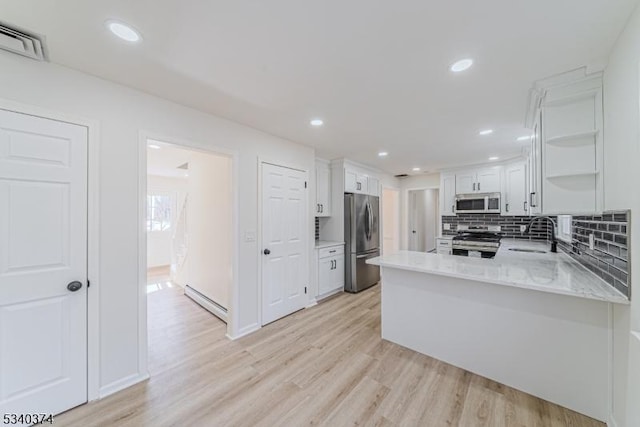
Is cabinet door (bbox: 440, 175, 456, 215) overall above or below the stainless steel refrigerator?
above

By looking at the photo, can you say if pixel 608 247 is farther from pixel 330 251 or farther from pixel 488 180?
pixel 488 180

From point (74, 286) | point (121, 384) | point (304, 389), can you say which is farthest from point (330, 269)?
point (74, 286)

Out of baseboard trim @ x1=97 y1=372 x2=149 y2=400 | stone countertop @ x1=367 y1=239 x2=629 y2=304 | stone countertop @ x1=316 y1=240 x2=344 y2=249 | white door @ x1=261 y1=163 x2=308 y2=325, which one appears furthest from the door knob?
stone countertop @ x1=316 y1=240 x2=344 y2=249

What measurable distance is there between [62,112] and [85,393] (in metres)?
2.05

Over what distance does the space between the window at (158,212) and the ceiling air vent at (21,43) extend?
5.37 metres

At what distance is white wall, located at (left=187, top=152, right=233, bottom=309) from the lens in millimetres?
3320

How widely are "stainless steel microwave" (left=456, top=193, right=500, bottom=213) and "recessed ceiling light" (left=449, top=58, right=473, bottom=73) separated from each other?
387 centimetres

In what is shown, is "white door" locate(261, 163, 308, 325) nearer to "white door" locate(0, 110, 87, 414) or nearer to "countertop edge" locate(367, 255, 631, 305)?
"countertop edge" locate(367, 255, 631, 305)

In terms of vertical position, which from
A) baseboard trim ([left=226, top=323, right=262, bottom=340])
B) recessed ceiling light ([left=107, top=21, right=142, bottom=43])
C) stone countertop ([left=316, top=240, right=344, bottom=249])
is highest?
recessed ceiling light ([left=107, top=21, right=142, bottom=43])

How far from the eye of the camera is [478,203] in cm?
495

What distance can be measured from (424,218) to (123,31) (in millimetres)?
6839

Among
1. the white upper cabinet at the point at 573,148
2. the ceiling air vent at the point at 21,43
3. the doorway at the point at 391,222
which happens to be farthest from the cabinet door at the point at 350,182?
the ceiling air vent at the point at 21,43

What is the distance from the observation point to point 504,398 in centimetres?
190

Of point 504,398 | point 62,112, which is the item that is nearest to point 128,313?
point 62,112
